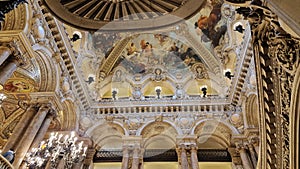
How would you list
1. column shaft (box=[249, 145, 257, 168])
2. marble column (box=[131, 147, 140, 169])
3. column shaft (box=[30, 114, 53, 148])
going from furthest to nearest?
marble column (box=[131, 147, 140, 169]) → column shaft (box=[249, 145, 257, 168]) → column shaft (box=[30, 114, 53, 148])

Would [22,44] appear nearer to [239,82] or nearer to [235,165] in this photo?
[239,82]

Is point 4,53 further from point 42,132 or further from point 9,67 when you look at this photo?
point 42,132

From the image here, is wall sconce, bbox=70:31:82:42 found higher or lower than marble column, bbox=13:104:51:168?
higher

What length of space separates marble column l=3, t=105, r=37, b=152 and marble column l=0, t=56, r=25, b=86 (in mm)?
1548

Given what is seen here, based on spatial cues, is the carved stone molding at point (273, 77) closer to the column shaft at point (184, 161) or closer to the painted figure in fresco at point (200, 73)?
the column shaft at point (184, 161)

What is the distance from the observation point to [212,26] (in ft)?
41.7

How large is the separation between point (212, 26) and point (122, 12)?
29.6 ft

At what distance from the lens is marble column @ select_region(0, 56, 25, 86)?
22.8 feet

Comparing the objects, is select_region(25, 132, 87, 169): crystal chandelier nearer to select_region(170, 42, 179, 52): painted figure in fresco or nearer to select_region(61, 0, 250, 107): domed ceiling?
select_region(61, 0, 250, 107): domed ceiling

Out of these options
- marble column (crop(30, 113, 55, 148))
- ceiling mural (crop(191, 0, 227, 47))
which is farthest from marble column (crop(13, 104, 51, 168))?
ceiling mural (crop(191, 0, 227, 47))

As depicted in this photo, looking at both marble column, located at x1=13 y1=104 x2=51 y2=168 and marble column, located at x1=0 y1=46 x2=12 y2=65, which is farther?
marble column, located at x1=13 y1=104 x2=51 y2=168

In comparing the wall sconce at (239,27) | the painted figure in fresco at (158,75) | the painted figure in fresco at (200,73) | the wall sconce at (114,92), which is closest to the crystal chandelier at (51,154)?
the wall sconce at (114,92)

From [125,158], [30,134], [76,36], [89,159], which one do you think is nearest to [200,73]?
[125,158]

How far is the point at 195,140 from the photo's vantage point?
1074 centimetres
